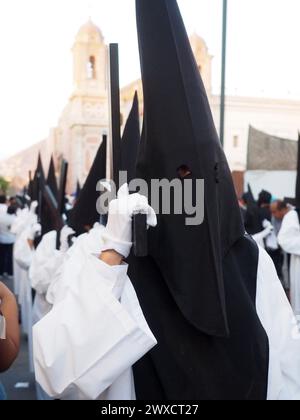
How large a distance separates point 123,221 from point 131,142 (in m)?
1.16

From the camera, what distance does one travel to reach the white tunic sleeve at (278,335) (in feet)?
5.91

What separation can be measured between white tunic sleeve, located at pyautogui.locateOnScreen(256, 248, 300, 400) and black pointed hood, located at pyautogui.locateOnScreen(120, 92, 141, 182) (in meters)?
0.86

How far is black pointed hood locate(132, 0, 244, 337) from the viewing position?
1622 millimetres

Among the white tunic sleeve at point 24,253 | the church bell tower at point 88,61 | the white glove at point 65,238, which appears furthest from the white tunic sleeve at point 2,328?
the church bell tower at point 88,61

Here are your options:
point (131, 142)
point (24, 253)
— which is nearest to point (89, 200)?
point (131, 142)

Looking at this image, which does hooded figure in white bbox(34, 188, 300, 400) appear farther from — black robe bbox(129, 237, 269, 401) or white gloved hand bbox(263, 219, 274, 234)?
white gloved hand bbox(263, 219, 274, 234)

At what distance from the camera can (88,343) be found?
1.56 m

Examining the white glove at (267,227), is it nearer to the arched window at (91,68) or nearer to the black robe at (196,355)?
the black robe at (196,355)

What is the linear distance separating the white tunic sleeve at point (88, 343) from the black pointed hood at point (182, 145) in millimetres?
193

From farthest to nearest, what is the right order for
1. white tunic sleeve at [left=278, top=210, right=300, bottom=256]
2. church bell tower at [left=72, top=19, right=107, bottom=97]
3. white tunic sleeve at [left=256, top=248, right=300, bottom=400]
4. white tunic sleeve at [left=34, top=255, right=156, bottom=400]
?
1. church bell tower at [left=72, top=19, right=107, bottom=97]
2. white tunic sleeve at [left=278, top=210, right=300, bottom=256]
3. white tunic sleeve at [left=256, top=248, right=300, bottom=400]
4. white tunic sleeve at [left=34, top=255, right=156, bottom=400]

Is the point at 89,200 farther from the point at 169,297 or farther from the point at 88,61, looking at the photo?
the point at 88,61

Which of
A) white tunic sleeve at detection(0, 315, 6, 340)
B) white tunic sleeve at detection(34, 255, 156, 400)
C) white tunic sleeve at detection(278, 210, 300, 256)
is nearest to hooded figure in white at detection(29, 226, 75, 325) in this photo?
white tunic sleeve at detection(0, 315, 6, 340)
